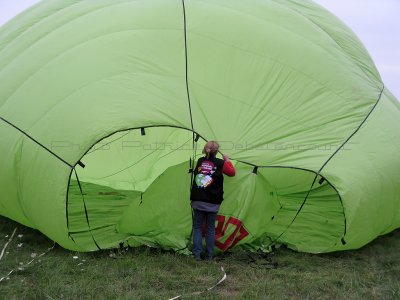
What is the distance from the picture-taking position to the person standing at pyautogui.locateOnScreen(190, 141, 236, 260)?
195 inches

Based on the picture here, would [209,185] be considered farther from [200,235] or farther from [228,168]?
[200,235]

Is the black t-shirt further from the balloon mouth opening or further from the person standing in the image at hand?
the balloon mouth opening

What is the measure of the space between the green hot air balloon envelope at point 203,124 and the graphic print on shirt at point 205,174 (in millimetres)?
249

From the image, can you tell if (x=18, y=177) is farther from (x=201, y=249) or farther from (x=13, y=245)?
(x=201, y=249)

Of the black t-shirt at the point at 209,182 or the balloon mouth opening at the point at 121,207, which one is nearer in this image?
the black t-shirt at the point at 209,182

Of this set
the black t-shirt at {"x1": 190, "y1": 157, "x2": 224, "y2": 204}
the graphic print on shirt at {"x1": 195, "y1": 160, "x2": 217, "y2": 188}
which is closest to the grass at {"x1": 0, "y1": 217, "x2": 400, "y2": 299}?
the black t-shirt at {"x1": 190, "y1": 157, "x2": 224, "y2": 204}

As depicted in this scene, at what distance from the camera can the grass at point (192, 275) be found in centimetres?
432

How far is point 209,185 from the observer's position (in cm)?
495

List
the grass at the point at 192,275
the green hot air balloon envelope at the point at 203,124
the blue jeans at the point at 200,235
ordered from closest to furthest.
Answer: the grass at the point at 192,275 < the green hot air balloon envelope at the point at 203,124 < the blue jeans at the point at 200,235

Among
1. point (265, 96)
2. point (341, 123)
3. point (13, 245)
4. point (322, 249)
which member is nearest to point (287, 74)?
point (265, 96)

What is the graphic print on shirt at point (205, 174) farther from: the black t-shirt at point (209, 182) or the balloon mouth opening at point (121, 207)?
the balloon mouth opening at point (121, 207)

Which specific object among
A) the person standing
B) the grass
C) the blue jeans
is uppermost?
the person standing

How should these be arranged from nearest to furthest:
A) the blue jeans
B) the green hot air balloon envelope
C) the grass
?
the grass
the green hot air balloon envelope
the blue jeans

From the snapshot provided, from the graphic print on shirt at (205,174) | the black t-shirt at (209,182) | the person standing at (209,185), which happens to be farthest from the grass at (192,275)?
the graphic print on shirt at (205,174)
